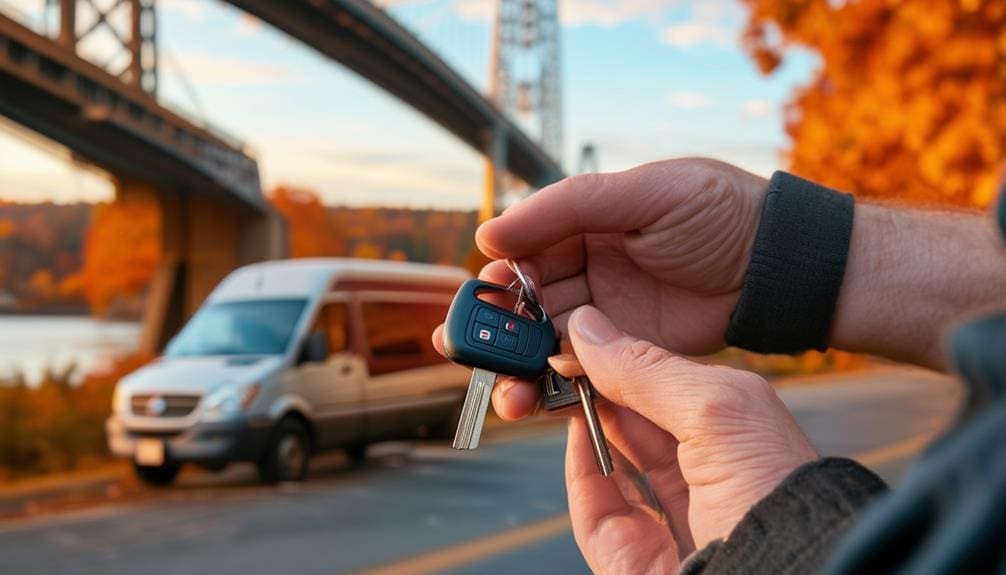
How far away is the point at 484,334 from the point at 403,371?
991cm

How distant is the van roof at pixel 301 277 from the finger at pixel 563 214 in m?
8.92

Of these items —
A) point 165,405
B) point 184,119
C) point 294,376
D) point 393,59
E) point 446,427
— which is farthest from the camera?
point 393,59

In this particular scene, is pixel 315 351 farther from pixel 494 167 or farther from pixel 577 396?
pixel 494 167

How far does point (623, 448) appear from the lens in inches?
59.1

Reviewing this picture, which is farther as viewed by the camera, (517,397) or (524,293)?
(524,293)

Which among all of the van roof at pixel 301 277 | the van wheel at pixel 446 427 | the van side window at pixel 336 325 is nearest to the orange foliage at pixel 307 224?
the van wheel at pixel 446 427

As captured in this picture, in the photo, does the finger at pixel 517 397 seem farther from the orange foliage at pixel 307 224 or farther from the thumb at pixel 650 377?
the orange foliage at pixel 307 224

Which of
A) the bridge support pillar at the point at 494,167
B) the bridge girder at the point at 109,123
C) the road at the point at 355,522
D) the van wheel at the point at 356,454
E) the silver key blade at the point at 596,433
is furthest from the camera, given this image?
the bridge support pillar at the point at 494,167

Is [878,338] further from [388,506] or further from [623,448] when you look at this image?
[388,506]

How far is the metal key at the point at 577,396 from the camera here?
1.39 meters

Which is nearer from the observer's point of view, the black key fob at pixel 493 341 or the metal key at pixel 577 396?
the metal key at pixel 577 396

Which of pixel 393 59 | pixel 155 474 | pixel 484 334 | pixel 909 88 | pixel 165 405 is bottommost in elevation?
pixel 155 474

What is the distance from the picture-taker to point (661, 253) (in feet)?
6.27

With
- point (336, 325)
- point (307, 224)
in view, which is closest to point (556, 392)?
point (336, 325)
